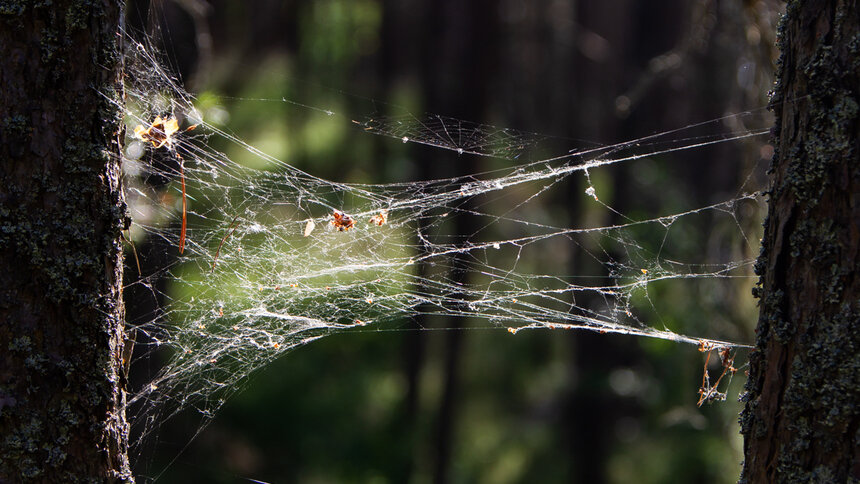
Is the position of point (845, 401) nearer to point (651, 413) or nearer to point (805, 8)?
point (805, 8)

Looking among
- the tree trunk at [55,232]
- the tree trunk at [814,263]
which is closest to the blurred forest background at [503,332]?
the tree trunk at [55,232]

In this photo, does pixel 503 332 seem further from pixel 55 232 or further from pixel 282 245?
pixel 55 232

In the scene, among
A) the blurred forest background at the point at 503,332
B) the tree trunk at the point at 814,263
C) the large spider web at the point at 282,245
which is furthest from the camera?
the blurred forest background at the point at 503,332

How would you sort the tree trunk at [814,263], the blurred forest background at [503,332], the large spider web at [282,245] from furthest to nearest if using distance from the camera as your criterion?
the blurred forest background at [503,332] < the large spider web at [282,245] < the tree trunk at [814,263]

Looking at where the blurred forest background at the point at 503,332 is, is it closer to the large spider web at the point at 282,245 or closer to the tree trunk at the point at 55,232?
the large spider web at the point at 282,245

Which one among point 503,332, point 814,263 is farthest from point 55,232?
point 503,332

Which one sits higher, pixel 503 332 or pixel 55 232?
pixel 55 232
